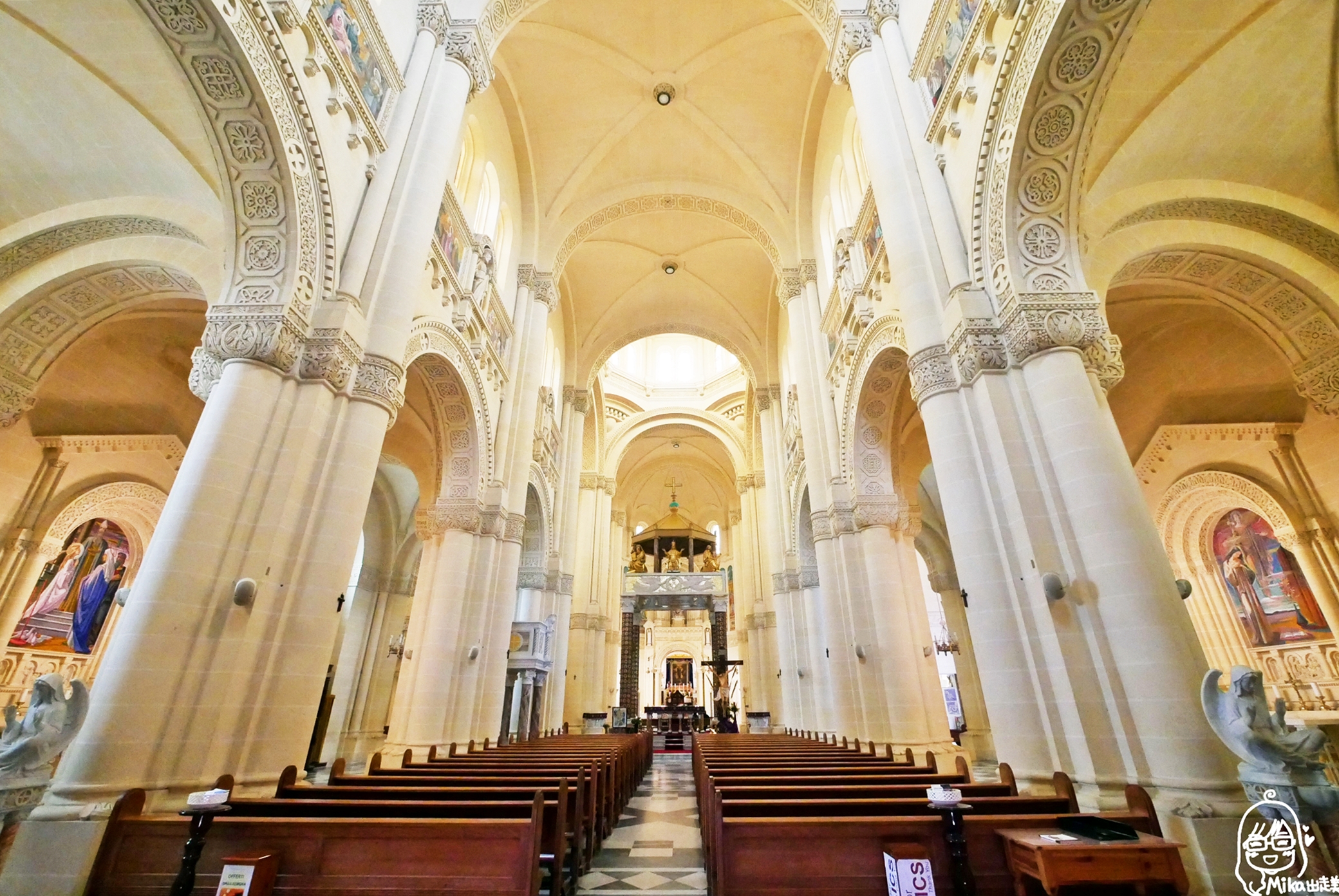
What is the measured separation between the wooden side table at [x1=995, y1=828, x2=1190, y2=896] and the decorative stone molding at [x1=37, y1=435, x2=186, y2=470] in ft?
46.5

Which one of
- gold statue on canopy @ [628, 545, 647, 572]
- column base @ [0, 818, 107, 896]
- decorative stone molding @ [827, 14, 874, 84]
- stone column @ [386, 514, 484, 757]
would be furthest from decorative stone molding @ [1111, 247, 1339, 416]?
gold statue on canopy @ [628, 545, 647, 572]

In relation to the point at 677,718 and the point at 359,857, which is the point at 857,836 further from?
the point at 677,718

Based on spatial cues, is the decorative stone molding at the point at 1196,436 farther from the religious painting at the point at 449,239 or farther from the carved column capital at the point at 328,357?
the carved column capital at the point at 328,357

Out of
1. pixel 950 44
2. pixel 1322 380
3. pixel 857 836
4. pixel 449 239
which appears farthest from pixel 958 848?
pixel 449 239

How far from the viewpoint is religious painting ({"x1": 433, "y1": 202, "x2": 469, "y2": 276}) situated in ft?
31.4

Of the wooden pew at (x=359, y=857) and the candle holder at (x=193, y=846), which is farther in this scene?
the wooden pew at (x=359, y=857)

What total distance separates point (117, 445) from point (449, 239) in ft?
29.1

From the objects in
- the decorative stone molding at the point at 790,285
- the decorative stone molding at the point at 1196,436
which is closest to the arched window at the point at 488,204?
the decorative stone molding at the point at 790,285

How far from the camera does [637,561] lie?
34.6m

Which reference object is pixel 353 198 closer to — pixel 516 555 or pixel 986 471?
pixel 516 555

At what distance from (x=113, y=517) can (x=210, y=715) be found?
40.1 feet

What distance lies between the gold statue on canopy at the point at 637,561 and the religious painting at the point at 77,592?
75.2ft

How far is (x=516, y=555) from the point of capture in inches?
473

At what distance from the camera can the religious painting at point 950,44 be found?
6875mm
